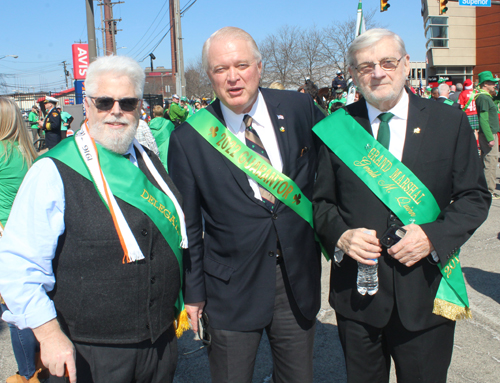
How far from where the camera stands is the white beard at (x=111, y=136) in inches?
68.6

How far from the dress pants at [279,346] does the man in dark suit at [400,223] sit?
228 millimetres

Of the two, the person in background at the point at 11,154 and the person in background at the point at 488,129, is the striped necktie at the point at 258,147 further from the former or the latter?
the person in background at the point at 488,129

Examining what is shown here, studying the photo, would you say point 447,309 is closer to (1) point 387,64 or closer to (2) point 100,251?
(1) point 387,64

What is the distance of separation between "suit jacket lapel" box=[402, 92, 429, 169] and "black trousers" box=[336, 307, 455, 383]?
670 mm

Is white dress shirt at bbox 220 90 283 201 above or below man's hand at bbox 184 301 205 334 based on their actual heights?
above

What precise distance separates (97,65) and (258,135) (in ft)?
2.62

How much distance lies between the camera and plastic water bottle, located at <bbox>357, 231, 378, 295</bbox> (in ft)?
5.82

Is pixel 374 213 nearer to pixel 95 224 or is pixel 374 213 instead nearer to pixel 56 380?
pixel 95 224

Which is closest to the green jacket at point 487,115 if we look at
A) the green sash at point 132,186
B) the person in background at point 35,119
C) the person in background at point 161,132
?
the person in background at point 161,132

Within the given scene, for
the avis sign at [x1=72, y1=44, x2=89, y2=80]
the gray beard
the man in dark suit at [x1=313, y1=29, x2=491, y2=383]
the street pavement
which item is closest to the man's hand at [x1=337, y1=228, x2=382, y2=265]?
the man in dark suit at [x1=313, y1=29, x2=491, y2=383]

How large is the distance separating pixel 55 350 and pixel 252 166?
1102 millimetres

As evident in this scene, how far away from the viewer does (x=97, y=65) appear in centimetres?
174

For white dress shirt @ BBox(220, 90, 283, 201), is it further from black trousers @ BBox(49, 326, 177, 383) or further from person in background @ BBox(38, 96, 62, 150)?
person in background @ BBox(38, 96, 62, 150)

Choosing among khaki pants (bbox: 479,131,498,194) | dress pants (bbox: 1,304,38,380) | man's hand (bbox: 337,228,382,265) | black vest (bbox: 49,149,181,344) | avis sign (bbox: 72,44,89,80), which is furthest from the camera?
avis sign (bbox: 72,44,89,80)
